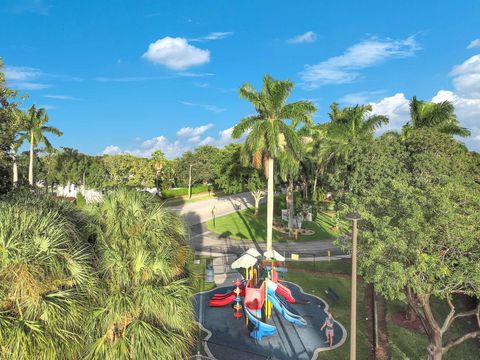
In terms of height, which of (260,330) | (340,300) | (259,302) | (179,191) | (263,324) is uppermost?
(179,191)

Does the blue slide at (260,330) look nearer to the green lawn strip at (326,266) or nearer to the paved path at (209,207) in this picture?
the green lawn strip at (326,266)

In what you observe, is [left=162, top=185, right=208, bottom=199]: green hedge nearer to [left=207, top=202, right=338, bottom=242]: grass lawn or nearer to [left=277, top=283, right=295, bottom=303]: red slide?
[left=207, top=202, right=338, bottom=242]: grass lawn

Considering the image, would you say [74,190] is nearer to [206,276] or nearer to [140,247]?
[206,276]

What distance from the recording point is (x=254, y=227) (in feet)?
137

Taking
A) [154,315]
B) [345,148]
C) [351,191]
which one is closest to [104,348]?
[154,315]

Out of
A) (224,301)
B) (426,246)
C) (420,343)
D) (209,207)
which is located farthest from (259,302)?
(209,207)

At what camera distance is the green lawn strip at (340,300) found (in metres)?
14.6

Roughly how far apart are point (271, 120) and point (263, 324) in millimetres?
12989

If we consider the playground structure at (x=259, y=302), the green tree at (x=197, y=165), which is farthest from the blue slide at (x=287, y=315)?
the green tree at (x=197, y=165)

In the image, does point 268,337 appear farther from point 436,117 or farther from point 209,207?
point 209,207

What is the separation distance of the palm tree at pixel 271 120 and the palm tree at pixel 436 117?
10.4 m

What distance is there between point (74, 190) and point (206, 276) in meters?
60.0

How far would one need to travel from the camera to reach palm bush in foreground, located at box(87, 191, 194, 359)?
7.71 metres

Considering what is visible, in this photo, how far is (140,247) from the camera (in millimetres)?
8562
